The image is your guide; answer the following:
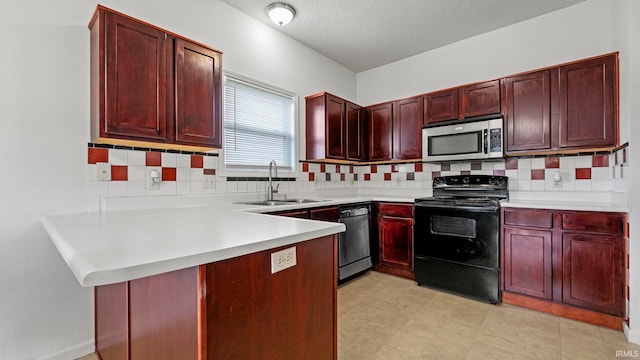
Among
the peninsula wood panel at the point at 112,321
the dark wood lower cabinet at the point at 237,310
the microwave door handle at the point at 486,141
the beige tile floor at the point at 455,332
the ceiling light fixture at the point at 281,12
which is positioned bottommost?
the beige tile floor at the point at 455,332

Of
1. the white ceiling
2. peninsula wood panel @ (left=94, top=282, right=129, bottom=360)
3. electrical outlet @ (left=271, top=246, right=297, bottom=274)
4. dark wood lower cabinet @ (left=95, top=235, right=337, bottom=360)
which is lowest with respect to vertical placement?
peninsula wood panel @ (left=94, top=282, right=129, bottom=360)

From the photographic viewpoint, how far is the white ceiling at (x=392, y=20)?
275cm

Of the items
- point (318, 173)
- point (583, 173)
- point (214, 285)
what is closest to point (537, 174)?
point (583, 173)

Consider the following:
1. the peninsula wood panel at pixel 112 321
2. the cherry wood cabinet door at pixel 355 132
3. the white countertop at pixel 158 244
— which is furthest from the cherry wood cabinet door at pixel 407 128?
the peninsula wood panel at pixel 112 321

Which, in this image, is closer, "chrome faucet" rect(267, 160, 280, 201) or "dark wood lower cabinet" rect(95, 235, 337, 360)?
"dark wood lower cabinet" rect(95, 235, 337, 360)

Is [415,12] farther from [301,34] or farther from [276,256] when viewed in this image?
[276,256]

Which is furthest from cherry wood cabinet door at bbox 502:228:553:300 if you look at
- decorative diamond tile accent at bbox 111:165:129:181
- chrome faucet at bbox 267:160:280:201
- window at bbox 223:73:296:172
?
decorative diamond tile accent at bbox 111:165:129:181

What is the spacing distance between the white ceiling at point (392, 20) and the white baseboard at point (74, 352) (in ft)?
9.45

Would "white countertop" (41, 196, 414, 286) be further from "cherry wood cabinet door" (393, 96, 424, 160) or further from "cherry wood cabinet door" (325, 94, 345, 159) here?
"cherry wood cabinet door" (393, 96, 424, 160)

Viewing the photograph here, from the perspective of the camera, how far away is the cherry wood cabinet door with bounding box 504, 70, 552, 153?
8.90 feet

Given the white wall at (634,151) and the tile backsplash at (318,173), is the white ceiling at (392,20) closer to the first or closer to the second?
the white wall at (634,151)

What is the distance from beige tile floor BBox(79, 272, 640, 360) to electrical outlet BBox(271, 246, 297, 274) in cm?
112

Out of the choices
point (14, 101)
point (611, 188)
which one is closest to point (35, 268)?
point (14, 101)

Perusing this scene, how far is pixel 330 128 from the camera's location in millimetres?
3436
